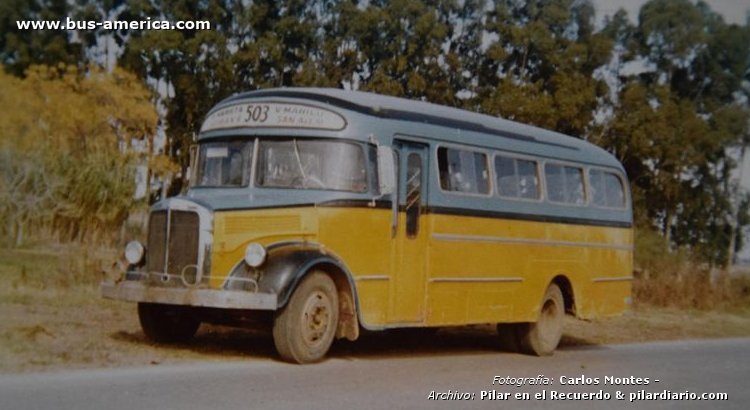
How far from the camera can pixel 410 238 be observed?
11.2 metres

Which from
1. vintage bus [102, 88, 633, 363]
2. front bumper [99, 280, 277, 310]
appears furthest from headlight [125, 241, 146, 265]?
front bumper [99, 280, 277, 310]

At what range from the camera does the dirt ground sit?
10047mm

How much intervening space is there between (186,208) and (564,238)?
5.84 m

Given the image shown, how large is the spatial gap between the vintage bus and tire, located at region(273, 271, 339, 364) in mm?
14

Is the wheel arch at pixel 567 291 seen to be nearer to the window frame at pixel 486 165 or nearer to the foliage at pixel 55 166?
the window frame at pixel 486 165

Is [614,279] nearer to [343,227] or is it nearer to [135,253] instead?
[343,227]

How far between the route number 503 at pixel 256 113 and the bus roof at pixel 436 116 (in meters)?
0.14

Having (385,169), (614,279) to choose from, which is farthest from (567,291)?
(385,169)

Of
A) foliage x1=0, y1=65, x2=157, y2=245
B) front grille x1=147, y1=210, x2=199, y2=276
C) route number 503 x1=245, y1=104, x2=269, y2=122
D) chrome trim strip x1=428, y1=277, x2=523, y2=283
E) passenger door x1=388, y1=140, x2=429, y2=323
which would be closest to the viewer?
front grille x1=147, y1=210, x2=199, y2=276

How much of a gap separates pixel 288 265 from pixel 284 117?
5.93 feet

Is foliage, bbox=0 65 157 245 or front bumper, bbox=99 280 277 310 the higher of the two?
foliage, bbox=0 65 157 245

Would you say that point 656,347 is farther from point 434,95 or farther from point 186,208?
point 434,95

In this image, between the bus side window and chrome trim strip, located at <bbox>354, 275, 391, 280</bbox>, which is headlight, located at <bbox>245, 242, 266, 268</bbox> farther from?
the bus side window

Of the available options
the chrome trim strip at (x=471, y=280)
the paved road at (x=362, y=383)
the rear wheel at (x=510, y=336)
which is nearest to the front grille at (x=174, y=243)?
the paved road at (x=362, y=383)
